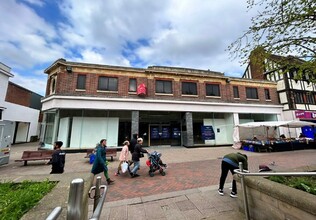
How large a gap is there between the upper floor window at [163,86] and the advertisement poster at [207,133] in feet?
18.0

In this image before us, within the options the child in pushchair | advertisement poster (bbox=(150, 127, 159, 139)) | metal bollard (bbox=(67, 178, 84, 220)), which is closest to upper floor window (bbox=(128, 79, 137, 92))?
advertisement poster (bbox=(150, 127, 159, 139))

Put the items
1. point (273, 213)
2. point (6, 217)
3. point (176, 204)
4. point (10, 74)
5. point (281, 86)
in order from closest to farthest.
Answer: point (6, 217)
point (273, 213)
point (176, 204)
point (10, 74)
point (281, 86)

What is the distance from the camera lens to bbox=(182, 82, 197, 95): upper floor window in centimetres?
1720

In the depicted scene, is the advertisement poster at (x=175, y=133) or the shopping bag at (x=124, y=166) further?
the advertisement poster at (x=175, y=133)

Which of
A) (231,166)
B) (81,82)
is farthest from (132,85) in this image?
(231,166)

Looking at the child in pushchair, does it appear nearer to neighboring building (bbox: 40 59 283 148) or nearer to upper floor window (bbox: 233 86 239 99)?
neighboring building (bbox: 40 59 283 148)

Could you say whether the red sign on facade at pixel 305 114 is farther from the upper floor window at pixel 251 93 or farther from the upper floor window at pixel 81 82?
the upper floor window at pixel 81 82

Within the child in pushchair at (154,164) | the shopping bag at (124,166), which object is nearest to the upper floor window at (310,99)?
the child in pushchair at (154,164)

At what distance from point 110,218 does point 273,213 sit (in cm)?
340

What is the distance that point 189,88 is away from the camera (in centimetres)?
1739

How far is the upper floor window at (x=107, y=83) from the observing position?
1501 cm

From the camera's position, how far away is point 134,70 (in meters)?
A: 15.8

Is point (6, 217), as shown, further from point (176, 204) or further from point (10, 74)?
point (10, 74)

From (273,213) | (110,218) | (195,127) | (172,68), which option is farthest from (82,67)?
(273,213)
